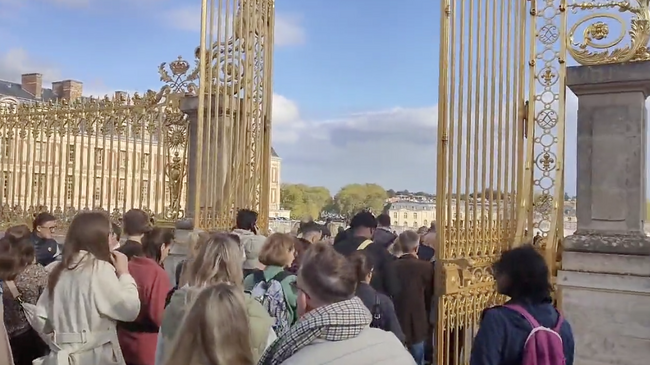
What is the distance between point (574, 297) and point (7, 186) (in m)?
9.41

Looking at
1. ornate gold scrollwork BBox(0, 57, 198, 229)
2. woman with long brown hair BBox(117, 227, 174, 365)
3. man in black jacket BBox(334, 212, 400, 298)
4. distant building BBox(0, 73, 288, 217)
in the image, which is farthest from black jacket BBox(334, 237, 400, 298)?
distant building BBox(0, 73, 288, 217)

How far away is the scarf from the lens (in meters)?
2.24

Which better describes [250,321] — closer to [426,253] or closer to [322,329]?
[322,329]

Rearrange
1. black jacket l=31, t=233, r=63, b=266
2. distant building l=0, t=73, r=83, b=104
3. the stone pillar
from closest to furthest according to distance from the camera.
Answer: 1. the stone pillar
2. black jacket l=31, t=233, r=63, b=266
3. distant building l=0, t=73, r=83, b=104

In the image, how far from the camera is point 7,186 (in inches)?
455

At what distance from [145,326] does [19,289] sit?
80 centimetres

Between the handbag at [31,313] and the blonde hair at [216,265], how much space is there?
36.5 inches

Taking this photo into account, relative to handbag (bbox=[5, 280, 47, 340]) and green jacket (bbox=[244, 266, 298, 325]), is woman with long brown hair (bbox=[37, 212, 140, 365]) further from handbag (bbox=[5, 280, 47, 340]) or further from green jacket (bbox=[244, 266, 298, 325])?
green jacket (bbox=[244, 266, 298, 325])

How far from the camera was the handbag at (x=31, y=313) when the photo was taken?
11.8 feet

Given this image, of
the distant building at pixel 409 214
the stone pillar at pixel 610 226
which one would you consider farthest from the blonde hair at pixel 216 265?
the distant building at pixel 409 214

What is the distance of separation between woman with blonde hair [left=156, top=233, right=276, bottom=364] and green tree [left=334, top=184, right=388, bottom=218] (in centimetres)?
4670

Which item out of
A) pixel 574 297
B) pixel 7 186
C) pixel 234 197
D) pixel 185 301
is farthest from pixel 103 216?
pixel 7 186

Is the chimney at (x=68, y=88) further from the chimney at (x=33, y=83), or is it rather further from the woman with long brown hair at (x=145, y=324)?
the woman with long brown hair at (x=145, y=324)

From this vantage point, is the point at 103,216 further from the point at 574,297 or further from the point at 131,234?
the point at 574,297
